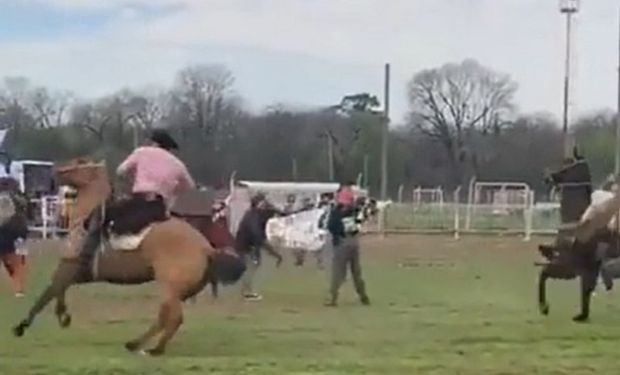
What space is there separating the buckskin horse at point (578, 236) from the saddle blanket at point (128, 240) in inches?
248

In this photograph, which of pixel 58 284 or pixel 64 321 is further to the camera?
pixel 64 321

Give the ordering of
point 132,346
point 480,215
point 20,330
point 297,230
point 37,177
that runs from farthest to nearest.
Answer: point 480,215 → point 37,177 → point 297,230 → point 20,330 → point 132,346

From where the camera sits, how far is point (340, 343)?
49.5ft

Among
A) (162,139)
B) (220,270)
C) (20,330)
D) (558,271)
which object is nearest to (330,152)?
(558,271)

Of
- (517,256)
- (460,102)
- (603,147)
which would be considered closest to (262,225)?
(603,147)

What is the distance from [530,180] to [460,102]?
7.33 m

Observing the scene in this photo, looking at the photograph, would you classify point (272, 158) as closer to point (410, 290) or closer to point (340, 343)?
point (410, 290)

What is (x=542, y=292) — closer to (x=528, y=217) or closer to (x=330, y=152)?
(x=528, y=217)

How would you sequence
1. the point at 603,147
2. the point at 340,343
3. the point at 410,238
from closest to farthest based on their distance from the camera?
1. the point at 340,343
2. the point at 603,147
3. the point at 410,238

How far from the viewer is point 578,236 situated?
17.9 metres

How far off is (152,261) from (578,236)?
6.32 meters

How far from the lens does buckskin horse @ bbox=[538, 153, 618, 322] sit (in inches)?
704

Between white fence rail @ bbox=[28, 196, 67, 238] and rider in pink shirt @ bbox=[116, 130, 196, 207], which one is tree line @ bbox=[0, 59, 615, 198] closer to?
white fence rail @ bbox=[28, 196, 67, 238]

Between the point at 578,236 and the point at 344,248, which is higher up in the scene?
the point at 578,236
